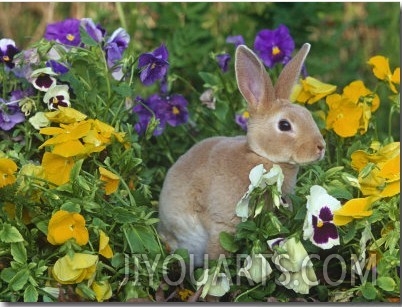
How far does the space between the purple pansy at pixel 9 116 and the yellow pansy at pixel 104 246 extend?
0.64m

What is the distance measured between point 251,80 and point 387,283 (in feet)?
2.55

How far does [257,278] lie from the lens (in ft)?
9.37

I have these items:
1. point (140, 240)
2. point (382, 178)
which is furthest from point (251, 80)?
point (140, 240)

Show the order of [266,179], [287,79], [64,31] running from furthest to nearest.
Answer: [64,31]
[287,79]
[266,179]

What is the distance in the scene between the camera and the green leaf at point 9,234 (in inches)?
112

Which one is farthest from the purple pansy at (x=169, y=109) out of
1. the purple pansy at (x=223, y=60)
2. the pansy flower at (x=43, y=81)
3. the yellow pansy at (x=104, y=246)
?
the yellow pansy at (x=104, y=246)

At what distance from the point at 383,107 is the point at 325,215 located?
2.26 metres

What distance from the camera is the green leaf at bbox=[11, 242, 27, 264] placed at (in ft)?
9.41

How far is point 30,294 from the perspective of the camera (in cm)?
283

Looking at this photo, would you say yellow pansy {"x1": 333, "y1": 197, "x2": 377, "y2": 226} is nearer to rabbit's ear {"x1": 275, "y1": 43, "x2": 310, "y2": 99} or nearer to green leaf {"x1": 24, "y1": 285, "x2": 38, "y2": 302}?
rabbit's ear {"x1": 275, "y1": 43, "x2": 310, "y2": 99}

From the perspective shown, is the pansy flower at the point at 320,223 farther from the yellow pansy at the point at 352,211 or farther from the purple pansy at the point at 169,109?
the purple pansy at the point at 169,109

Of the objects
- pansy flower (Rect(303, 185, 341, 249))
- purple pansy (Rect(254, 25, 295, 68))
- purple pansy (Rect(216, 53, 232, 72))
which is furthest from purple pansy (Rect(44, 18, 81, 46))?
pansy flower (Rect(303, 185, 341, 249))

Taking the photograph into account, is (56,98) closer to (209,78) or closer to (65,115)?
(65,115)

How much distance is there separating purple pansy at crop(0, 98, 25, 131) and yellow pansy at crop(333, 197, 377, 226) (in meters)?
1.19
